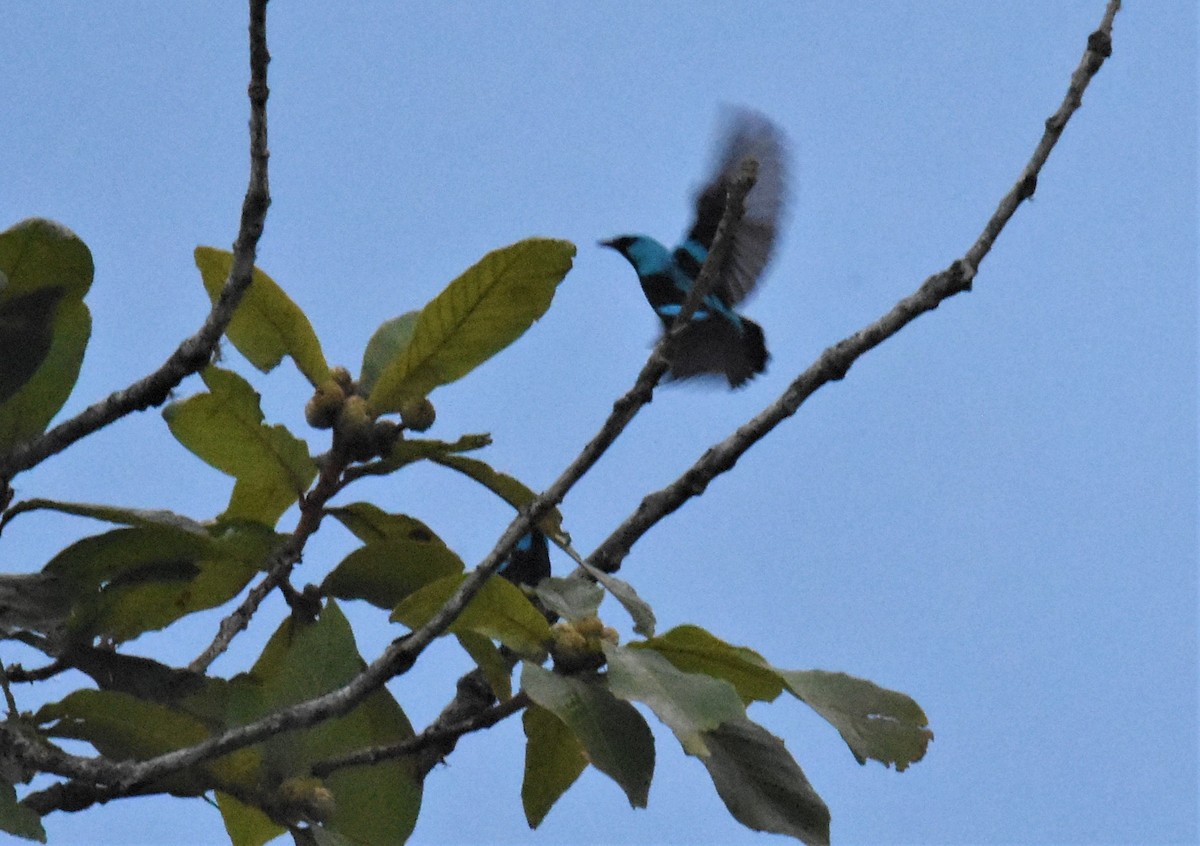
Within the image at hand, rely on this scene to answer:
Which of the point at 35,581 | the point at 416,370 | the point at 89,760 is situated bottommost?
the point at 89,760

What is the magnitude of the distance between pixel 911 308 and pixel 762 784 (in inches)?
30.8

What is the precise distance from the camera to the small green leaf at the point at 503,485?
2865 mm

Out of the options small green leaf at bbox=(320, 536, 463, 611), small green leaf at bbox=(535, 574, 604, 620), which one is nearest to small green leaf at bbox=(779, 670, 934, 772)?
small green leaf at bbox=(535, 574, 604, 620)

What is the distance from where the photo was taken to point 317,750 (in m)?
2.79

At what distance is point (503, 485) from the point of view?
2.88 m

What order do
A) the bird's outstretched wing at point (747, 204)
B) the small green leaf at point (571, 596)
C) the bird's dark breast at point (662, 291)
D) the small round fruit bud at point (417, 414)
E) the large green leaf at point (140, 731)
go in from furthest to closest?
the bird's dark breast at point (662, 291) < the bird's outstretched wing at point (747, 204) < the small round fruit bud at point (417, 414) < the large green leaf at point (140, 731) < the small green leaf at point (571, 596)

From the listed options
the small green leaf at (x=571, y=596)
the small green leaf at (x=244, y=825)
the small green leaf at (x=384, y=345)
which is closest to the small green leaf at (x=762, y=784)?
the small green leaf at (x=571, y=596)

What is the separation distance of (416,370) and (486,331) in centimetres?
15

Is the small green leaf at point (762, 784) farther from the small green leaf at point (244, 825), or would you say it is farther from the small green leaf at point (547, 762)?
the small green leaf at point (244, 825)

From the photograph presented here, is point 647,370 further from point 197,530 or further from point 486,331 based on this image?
point 197,530

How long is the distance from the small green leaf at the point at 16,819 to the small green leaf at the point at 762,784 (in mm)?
1040

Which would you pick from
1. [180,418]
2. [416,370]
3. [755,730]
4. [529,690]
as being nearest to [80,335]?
[180,418]

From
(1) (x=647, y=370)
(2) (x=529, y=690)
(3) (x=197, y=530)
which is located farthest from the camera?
(3) (x=197, y=530)

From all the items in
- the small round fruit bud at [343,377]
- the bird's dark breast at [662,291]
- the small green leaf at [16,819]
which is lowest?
the small green leaf at [16,819]
